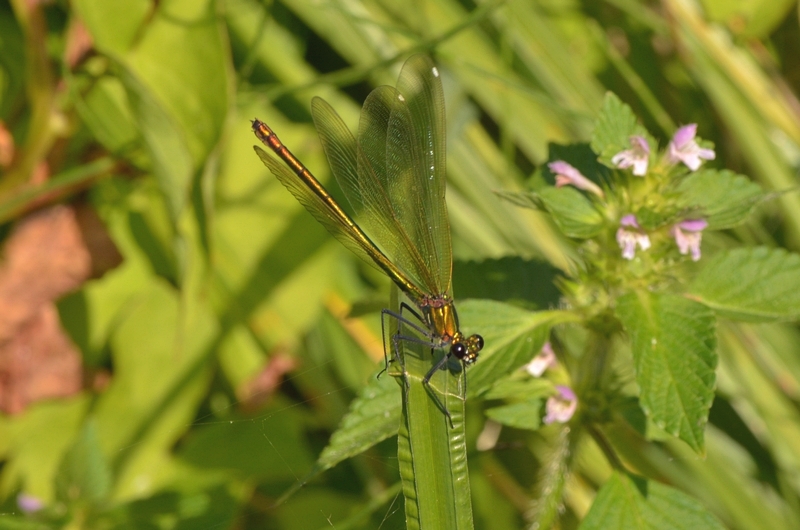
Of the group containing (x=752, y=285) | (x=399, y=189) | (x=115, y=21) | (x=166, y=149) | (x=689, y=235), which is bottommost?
(x=752, y=285)

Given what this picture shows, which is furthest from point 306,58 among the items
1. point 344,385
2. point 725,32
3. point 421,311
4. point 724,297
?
point 724,297

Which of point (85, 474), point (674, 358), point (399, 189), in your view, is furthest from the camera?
point (85, 474)

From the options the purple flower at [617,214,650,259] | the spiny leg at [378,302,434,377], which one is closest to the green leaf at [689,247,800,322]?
the purple flower at [617,214,650,259]

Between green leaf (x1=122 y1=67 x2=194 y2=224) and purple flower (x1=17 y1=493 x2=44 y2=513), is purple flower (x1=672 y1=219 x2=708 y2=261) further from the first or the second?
purple flower (x1=17 y1=493 x2=44 y2=513)

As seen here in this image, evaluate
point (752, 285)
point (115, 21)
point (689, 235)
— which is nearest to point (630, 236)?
point (689, 235)

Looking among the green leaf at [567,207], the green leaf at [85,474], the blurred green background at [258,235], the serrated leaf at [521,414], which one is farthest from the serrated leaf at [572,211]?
the green leaf at [85,474]

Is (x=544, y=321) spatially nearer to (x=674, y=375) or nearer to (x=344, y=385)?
(x=674, y=375)

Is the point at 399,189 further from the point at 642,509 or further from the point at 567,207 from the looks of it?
the point at 642,509

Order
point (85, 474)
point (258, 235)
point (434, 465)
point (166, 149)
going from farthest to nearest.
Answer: point (258, 235), point (166, 149), point (85, 474), point (434, 465)
